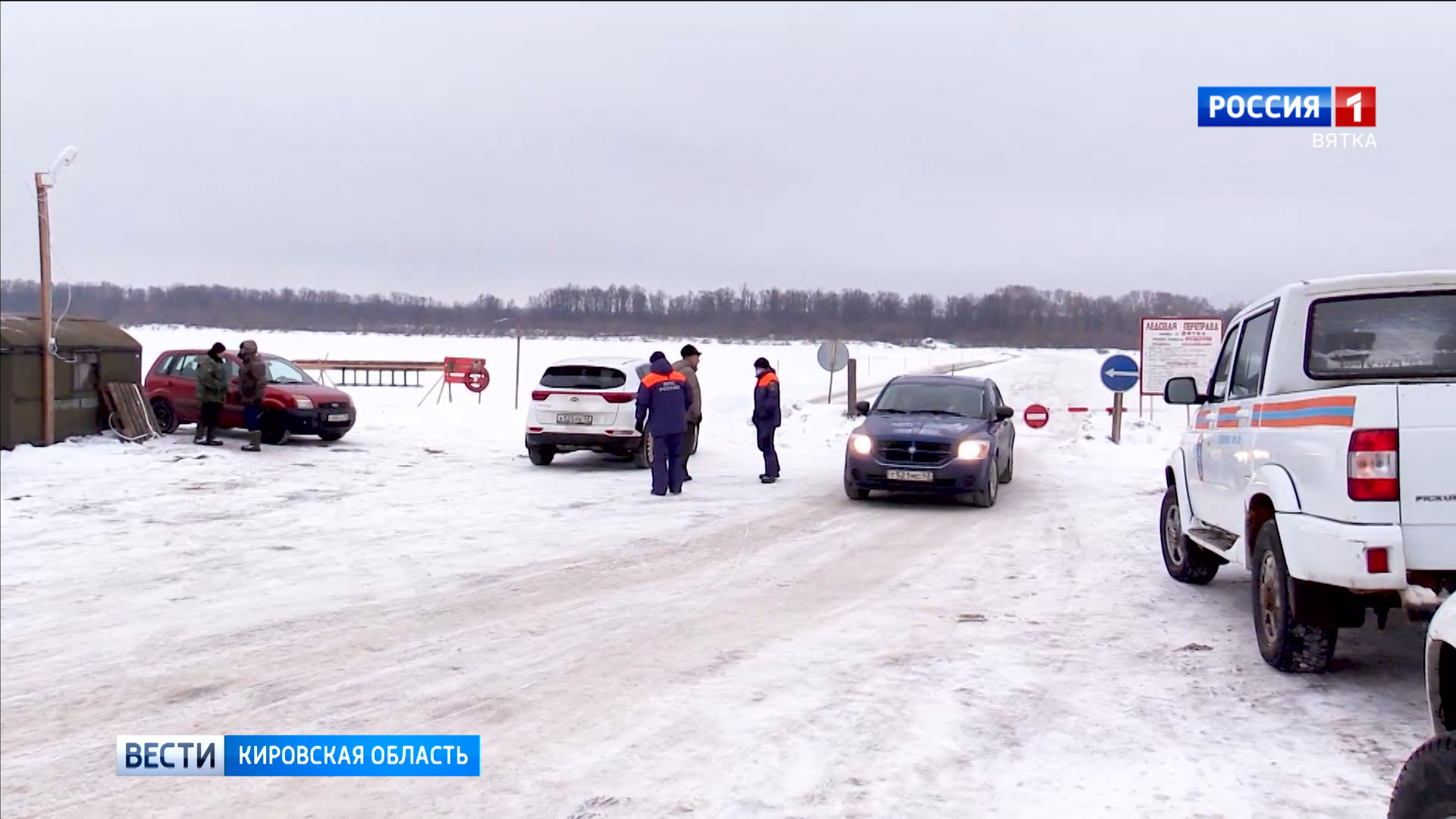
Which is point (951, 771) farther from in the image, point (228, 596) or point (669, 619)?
point (228, 596)

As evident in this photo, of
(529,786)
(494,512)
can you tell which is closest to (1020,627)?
(529,786)

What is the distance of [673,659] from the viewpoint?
6.12 meters

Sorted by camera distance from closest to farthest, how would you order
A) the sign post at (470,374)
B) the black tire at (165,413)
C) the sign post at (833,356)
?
1. the black tire at (165,413)
2. the sign post at (833,356)
3. the sign post at (470,374)

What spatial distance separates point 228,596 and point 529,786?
478 cm

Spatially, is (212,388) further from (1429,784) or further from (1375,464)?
(1429,784)

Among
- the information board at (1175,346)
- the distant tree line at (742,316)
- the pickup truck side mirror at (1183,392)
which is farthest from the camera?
the distant tree line at (742,316)

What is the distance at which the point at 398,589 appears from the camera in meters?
8.16

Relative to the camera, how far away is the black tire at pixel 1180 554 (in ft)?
26.3

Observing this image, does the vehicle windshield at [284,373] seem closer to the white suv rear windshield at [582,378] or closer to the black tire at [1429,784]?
the white suv rear windshield at [582,378]

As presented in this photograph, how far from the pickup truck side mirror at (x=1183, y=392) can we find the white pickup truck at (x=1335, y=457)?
10.8 inches

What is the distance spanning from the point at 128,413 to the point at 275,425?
2.11 metres
